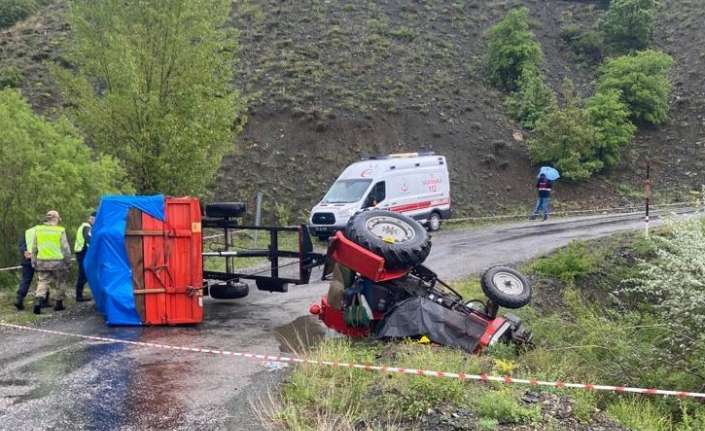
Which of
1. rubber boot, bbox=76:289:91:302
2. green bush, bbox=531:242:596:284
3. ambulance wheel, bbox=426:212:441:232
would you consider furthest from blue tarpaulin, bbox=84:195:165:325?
ambulance wheel, bbox=426:212:441:232

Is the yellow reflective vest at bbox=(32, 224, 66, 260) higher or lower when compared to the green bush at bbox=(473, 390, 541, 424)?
higher

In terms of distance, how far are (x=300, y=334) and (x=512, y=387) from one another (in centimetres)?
384

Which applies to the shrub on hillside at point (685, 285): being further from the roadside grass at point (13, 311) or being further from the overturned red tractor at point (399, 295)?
the roadside grass at point (13, 311)

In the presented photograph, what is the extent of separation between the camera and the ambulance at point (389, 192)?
756 inches

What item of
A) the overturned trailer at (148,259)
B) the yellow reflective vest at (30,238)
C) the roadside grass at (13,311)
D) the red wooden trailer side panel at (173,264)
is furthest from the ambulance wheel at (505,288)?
the yellow reflective vest at (30,238)

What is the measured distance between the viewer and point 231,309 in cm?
1109

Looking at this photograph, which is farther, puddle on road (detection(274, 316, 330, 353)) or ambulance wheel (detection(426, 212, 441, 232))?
ambulance wheel (detection(426, 212, 441, 232))

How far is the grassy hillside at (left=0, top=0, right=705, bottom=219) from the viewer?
26188 millimetres

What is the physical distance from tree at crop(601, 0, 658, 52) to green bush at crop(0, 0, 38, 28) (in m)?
33.5

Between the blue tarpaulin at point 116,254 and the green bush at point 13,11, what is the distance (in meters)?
34.2

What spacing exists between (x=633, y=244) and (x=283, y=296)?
832cm

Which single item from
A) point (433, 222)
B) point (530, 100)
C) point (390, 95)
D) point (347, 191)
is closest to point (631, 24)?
point (530, 100)

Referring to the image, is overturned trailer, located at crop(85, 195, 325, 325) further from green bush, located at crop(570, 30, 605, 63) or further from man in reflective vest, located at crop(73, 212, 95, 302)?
green bush, located at crop(570, 30, 605, 63)

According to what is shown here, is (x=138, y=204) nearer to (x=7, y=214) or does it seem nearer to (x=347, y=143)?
(x=7, y=214)
